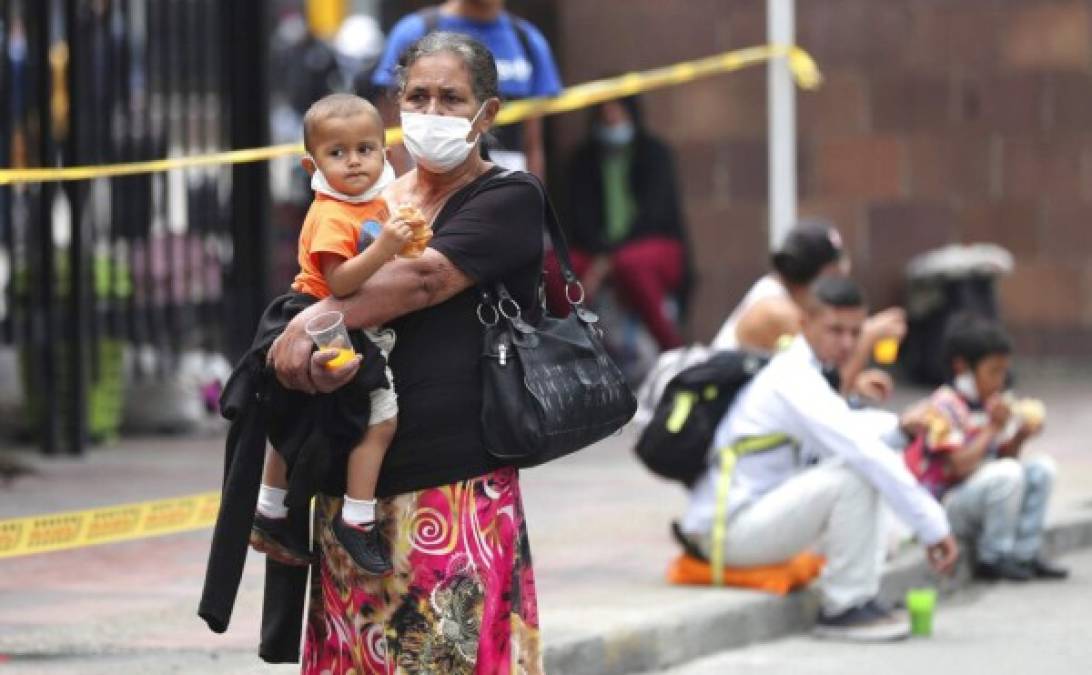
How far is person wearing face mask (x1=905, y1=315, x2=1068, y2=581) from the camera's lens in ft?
28.4

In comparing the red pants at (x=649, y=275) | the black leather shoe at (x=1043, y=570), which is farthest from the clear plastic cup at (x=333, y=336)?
the red pants at (x=649, y=275)

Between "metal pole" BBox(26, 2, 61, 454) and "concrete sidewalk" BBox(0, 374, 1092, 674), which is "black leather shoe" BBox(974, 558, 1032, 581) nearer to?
"concrete sidewalk" BBox(0, 374, 1092, 674)

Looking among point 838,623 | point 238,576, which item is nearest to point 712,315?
point 838,623

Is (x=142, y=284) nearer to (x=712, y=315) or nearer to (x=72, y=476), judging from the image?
(x=72, y=476)

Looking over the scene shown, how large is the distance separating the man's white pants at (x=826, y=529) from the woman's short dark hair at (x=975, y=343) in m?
1.20

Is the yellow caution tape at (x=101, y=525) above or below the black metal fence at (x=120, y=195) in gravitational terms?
below

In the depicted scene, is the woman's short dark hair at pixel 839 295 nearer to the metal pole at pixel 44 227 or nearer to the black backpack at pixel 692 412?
the black backpack at pixel 692 412

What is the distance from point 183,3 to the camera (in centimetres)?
1120

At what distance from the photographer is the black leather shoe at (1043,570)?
895 cm

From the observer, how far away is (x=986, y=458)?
888 cm

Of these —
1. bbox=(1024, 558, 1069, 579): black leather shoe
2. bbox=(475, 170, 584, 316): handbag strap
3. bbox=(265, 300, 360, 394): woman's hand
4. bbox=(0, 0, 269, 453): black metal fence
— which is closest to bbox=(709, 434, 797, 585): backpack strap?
bbox=(1024, 558, 1069, 579): black leather shoe

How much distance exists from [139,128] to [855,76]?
4.85 m

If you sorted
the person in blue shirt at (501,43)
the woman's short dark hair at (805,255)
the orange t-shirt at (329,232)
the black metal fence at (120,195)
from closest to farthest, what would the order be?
the orange t-shirt at (329,232) < the woman's short dark hair at (805,255) < the person in blue shirt at (501,43) < the black metal fence at (120,195)

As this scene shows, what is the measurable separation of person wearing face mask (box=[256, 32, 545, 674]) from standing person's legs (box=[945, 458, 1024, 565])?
13.8ft
